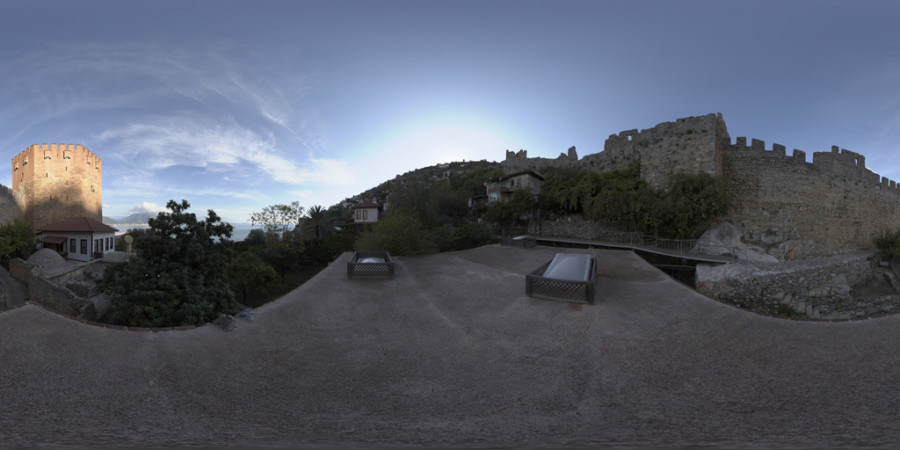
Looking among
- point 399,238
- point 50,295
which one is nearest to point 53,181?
point 50,295

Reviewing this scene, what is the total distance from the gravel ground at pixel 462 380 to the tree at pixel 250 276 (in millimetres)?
16888

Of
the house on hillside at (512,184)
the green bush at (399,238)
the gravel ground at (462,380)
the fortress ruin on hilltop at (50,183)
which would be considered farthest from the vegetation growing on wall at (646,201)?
the fortress ruin on hilltop at (50,183)

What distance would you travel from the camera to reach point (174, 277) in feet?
35.6

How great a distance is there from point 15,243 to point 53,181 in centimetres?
1240

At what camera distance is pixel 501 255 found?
1509cm

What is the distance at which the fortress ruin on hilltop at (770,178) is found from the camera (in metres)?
20.6

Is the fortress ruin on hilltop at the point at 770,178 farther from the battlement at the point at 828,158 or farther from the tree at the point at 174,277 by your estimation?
the tree at the point at 174,277

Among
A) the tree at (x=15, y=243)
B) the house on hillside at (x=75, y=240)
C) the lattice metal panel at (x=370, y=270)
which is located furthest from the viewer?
the house on hillside at (x=75, y=240)

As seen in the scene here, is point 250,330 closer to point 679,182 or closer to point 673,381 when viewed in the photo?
point 673,381

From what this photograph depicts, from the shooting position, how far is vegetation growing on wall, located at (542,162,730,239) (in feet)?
64.0

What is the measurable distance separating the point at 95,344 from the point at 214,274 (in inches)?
303

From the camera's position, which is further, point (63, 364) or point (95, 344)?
point (95, 344)

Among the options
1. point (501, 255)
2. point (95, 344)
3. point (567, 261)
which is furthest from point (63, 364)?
point (501, 255)

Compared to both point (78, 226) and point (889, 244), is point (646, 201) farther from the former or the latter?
point (78, 226)
